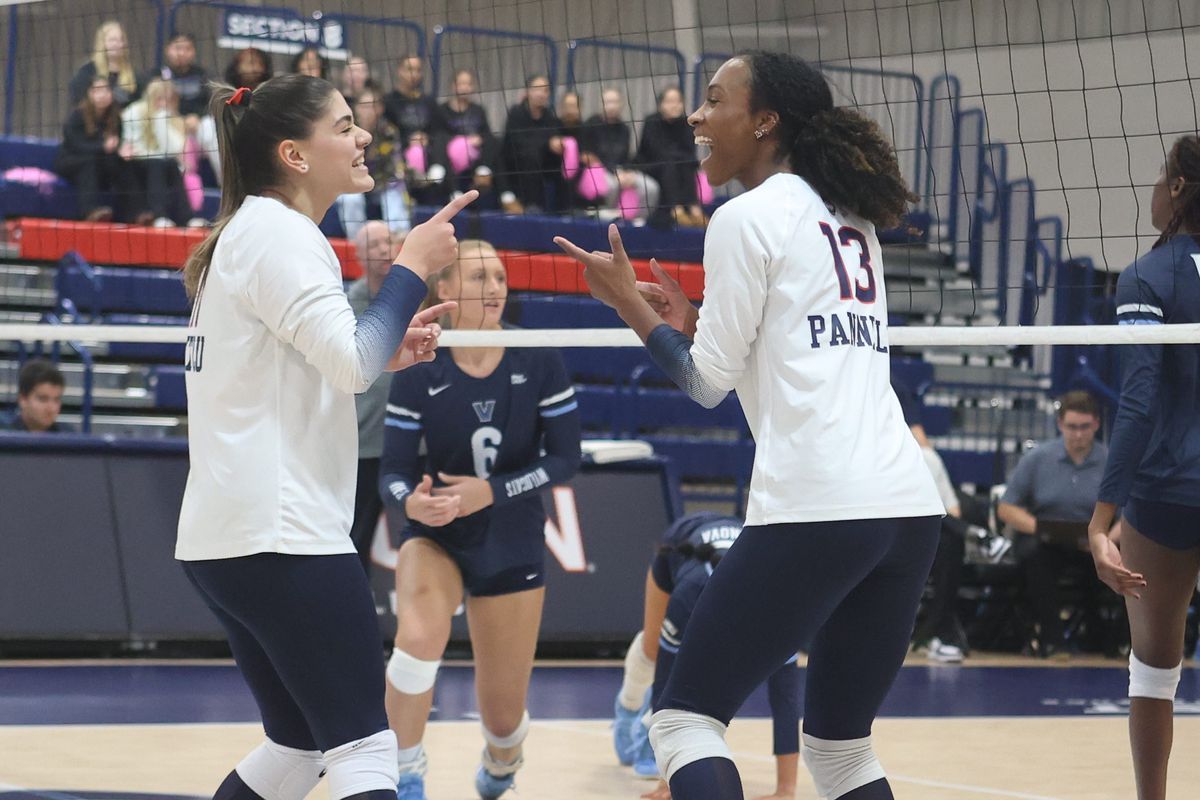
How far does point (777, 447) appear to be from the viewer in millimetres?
2883

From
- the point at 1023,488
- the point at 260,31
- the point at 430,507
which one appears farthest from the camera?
the point at 260,31

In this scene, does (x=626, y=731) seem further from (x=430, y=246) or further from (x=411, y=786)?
(x=430, y=246)

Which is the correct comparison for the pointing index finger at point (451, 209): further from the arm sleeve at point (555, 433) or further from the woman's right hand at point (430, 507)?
the arm sleeve at point (555, 433)

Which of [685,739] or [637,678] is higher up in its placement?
[685,739]

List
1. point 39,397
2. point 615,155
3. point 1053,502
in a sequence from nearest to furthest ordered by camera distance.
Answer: point 39,397
point 1053,502
point 615,155

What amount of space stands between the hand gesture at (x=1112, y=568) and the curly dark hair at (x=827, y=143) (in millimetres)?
1218

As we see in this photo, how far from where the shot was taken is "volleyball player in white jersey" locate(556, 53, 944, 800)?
9.33 ft

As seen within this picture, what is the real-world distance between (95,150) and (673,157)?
361cm

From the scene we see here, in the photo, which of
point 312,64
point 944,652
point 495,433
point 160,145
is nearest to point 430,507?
point 495,433

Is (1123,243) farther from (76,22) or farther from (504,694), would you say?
(76,22)

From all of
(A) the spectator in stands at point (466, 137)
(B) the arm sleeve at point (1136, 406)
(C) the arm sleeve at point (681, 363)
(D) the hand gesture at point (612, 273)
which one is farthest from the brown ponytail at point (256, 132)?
(A) the spectator in stands at point (466, 137)

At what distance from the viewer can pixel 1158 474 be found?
12.7ft

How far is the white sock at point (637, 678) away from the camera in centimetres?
543

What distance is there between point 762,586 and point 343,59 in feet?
30.8
